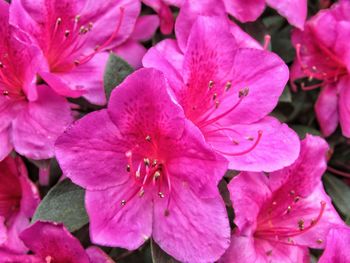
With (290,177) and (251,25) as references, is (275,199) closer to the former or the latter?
(290,177)

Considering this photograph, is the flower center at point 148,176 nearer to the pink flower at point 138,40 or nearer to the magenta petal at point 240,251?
the magenta petal at point 240,251

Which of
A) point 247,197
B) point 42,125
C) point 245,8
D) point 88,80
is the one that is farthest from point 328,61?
point 42,125

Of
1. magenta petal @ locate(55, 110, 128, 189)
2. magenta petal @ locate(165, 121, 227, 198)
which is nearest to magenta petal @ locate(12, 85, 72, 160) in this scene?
magenta petal @ locate(55, 110, 128, 189)

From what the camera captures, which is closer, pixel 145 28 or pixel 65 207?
pixel 65 207

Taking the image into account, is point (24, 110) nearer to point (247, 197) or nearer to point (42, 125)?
point (42, 125)

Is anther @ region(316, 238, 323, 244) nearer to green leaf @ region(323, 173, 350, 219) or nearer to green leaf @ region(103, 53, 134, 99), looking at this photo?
green leaf @ region(323, 173, 350, 219)

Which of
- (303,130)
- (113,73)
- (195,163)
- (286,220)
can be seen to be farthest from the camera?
(303,130)

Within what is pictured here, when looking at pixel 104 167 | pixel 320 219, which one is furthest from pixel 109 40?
pixel 320 219
